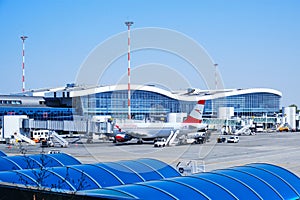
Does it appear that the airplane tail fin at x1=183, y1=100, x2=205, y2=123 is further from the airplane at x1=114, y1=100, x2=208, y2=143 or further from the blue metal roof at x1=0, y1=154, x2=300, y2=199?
the blue metal roof at x1=0, y1=154, x2=300, y2=199

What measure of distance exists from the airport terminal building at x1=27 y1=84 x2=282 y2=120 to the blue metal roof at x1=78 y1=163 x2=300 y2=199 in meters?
73.0

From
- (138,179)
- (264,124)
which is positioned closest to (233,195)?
(138,179)

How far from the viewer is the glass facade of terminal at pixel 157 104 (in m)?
101

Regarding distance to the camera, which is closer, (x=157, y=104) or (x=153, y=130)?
(x=153, y=130)

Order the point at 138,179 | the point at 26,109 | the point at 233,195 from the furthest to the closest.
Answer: the point at 26,109 → the point at 138,179 → the point at 233,195

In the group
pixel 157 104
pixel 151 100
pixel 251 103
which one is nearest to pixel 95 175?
pixel 151 100

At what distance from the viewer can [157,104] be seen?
113312mm

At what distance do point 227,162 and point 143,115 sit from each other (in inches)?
2770

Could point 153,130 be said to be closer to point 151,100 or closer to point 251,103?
point 151,100

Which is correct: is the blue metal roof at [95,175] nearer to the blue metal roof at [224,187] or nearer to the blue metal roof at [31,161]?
the blue metal roof at [224,187]

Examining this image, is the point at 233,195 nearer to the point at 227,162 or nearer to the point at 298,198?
the point at 298,198

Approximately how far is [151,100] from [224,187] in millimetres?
97633

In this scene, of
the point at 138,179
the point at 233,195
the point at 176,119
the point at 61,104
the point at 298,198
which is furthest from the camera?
the point at 61,104

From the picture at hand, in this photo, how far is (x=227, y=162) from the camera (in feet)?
141
